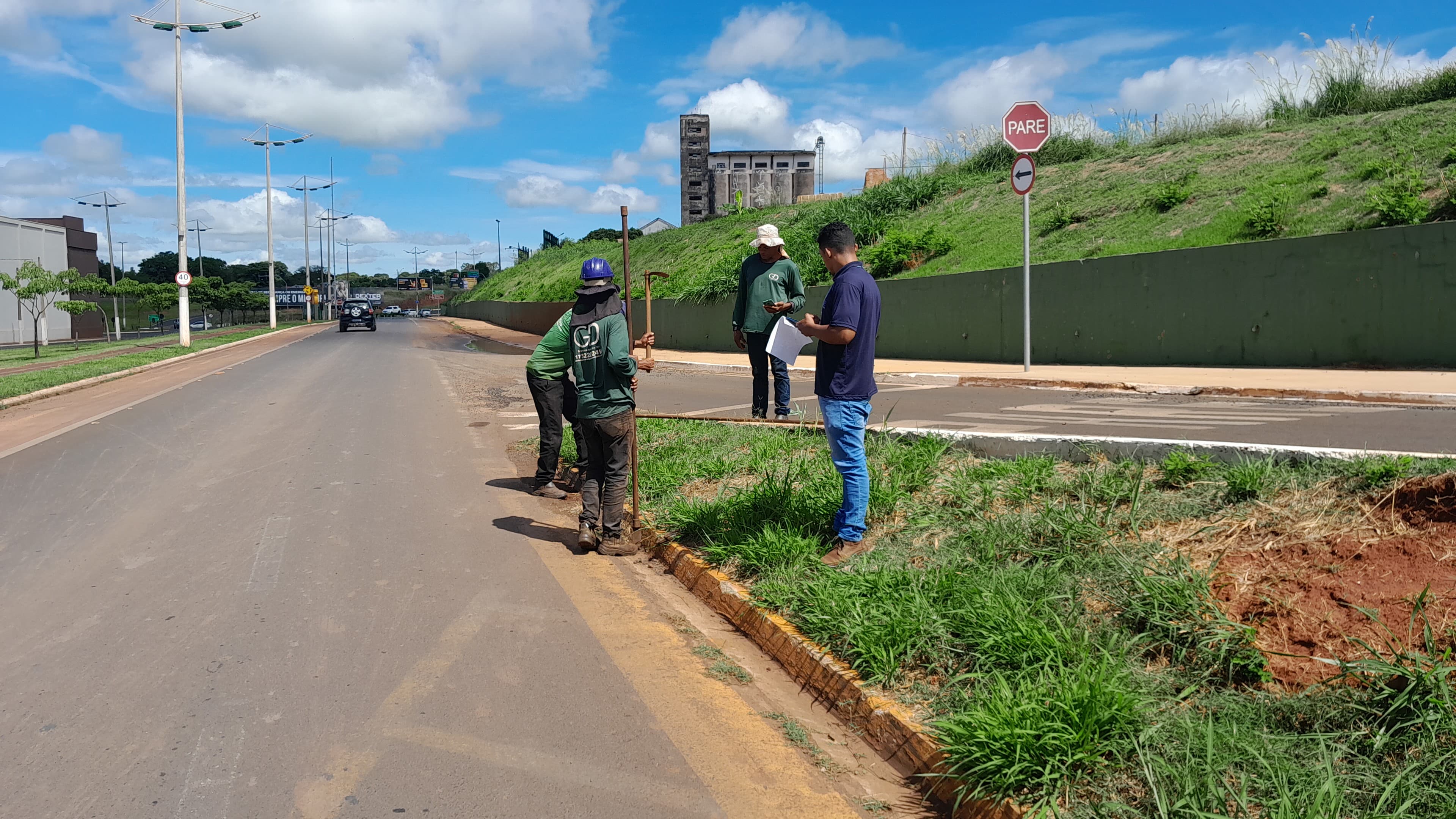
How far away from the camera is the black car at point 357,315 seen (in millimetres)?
48562

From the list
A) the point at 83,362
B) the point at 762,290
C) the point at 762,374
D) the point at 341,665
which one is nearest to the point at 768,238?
the point at 762,290

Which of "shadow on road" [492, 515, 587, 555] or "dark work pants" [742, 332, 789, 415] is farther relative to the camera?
"dark work pants" [742, 332, 789, 415]

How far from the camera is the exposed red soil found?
3.22 meters

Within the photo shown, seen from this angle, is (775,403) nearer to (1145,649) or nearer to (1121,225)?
(1145,649)

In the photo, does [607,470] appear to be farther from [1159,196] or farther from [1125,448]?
[1159,196]

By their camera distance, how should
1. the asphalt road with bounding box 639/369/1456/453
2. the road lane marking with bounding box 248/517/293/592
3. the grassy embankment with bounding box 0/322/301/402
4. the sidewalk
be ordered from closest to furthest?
the road lane marking with bounding box 248/517/293/592 → the asphalt road with bounding box 639/369/1456/453 → the sidewalk → the grassy embankment with bounding box 0/322/301/402

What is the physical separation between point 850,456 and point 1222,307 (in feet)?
34.8

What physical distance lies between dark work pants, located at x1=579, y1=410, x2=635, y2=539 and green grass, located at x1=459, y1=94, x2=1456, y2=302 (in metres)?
11.3

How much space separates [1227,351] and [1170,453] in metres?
9.32

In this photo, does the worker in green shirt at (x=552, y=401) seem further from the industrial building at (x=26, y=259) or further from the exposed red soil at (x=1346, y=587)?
the industrial building at (x=26, y=259)

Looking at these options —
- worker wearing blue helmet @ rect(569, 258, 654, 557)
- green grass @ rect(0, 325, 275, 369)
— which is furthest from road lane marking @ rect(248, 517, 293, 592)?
green grass @ rect(0, 325, 275, 369)

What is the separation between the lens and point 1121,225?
17234 millimetres

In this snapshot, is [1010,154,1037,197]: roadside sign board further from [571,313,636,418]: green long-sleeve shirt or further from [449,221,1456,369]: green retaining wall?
[571,313,636,418]: green long-sleeve shirt

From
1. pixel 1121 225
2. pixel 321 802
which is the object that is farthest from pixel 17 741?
pixel 1121 225
